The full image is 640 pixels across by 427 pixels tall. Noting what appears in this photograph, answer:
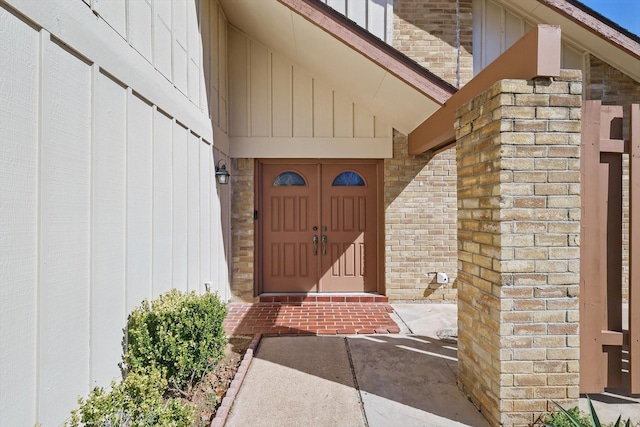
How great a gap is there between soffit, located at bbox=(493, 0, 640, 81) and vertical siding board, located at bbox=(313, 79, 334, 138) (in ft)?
10.3

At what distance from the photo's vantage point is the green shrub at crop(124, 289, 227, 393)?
2.55 m

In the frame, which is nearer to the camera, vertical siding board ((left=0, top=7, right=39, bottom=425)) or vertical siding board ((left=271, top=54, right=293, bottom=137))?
vertical siding board ((left=0, top=7, right=39, bottom=425))

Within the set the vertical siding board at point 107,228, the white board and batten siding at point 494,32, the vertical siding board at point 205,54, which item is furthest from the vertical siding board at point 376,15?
the vertical siding board at point 107,228

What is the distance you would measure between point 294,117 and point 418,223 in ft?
9.33

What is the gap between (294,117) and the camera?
571 cm

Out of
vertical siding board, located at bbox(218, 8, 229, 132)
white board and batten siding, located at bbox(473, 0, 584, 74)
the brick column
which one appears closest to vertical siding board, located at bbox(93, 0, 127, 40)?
vertical siding board, located at bbox(218, 8, 229, 132)

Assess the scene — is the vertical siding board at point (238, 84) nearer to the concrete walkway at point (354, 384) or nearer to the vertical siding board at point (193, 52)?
the vertical siding board at point (193, 52)

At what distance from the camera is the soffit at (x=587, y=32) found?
4422 millimetres

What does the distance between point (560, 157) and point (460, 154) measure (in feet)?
2.48

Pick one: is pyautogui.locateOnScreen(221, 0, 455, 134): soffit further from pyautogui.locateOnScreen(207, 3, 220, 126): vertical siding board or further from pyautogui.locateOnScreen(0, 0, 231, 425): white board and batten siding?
pyautogui.locateOnScreen(0, 0, 231, 425): white board and batten siding

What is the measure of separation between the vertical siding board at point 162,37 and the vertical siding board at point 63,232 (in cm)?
118

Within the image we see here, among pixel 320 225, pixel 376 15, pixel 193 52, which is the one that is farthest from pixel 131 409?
pixel 376 15

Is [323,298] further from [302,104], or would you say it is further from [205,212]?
[302,104]

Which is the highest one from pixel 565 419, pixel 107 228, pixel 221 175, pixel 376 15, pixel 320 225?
pixel 376 15
